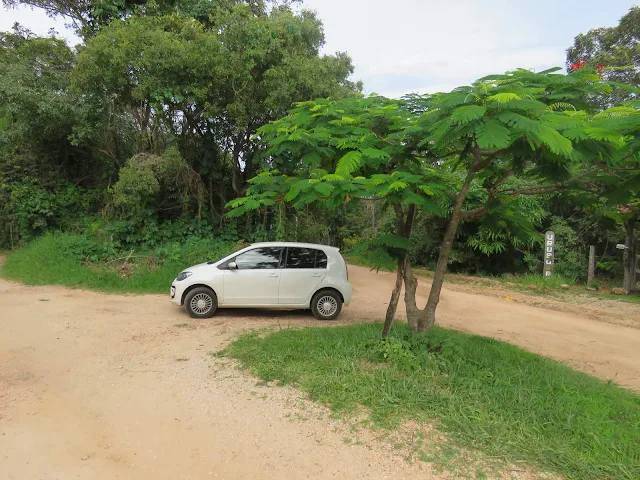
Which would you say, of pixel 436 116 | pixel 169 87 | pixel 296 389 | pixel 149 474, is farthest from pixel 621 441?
pixel 169 87

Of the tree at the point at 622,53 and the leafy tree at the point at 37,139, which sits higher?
the tree at the point at 622,53

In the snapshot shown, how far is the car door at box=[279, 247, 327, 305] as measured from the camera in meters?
8.23

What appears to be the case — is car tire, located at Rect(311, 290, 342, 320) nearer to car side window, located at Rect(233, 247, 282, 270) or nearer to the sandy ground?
the sandy ground

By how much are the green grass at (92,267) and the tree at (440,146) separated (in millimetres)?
6024

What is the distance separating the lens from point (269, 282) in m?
8.17

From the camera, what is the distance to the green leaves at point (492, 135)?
12.5 feet

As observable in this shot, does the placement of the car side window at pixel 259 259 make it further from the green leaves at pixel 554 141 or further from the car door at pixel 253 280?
the green leaves at pixel 554 141

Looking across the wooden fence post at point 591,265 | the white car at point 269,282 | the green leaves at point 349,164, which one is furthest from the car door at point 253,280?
the wooden fence post at point 591,265

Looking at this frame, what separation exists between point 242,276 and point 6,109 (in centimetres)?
925

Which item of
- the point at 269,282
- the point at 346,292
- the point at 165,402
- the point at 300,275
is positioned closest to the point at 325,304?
the point at 346,292

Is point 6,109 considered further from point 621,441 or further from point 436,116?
point 621,441

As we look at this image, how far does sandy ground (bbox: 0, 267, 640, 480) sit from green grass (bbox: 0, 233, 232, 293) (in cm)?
227

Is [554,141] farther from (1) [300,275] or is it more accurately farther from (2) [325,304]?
(2) [325,304]

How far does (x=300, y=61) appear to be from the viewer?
1137 cm
